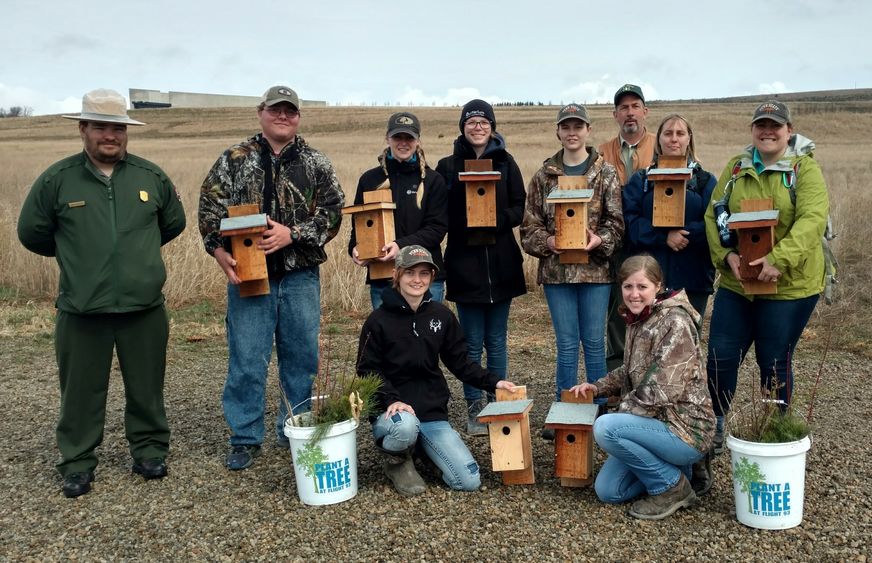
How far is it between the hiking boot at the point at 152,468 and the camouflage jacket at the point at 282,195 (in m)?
1.42

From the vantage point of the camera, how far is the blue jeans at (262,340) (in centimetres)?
532

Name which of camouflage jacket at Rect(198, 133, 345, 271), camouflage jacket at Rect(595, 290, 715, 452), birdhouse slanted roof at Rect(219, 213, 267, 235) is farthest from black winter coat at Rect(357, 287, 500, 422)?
camouflage jacket at Rect(595, 290, 715, 452)

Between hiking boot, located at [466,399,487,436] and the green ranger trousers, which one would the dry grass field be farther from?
the green ranger trousers

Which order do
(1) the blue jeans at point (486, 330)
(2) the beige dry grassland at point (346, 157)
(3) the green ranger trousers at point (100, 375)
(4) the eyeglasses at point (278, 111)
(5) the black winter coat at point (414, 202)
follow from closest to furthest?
(3) the green ranger trousers at point (100, 375) → (4) the eyeglasses at point (278, 111) → (5) the black winter coat at point (414, 202) → (1) the blue jeans at point (486, 330) → (2) the beige dry grassland at point (346, 157)

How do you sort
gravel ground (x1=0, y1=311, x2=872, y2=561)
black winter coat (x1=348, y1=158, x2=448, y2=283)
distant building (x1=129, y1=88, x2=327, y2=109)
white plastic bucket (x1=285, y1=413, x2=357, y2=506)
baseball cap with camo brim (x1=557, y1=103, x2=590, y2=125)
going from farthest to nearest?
distant building (x1=129, y1=88, x2=327, y2=109) < black winter coat (x1=348, y1=158, x2=448, y2=283) < baseball cap with camo brim (x1=557, y1=103, x2=590, y2=125) < white plastic bucket (x1=285, y1=413, x2=357, y2=506) < gravel ground (x1=0, y1=311, x2=872, y2=561)

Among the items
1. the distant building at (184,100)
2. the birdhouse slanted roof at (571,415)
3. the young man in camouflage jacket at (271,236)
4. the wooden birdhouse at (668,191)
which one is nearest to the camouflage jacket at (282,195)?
the young man in camouflage jacket at (271,236)

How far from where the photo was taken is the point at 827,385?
7203 millimetres

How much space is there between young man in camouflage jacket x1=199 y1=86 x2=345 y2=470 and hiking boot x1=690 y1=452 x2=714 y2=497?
2476 millimetres

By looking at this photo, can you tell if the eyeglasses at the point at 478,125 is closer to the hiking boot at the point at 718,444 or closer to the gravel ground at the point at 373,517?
the gravel ground at the point at 373,517

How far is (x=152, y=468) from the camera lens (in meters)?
5.21

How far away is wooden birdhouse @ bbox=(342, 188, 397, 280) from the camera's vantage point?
5.49 m

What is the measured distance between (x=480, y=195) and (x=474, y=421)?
66.9 inches

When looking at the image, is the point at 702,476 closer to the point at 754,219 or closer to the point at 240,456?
the point at 754,219

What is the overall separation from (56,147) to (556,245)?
129 feet
